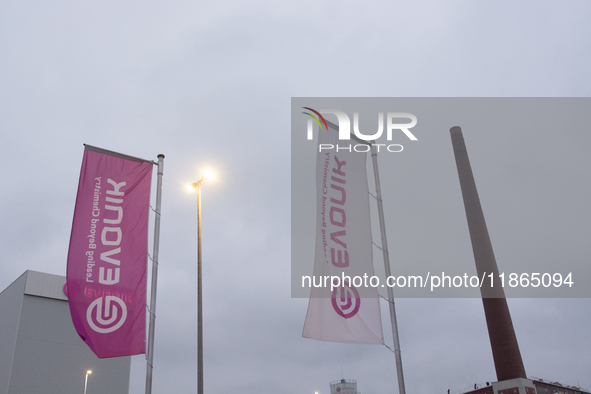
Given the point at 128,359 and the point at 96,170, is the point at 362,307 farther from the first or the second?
the point at 128,359

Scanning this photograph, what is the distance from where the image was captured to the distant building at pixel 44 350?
56594mm

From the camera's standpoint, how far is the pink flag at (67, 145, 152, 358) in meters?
10.7

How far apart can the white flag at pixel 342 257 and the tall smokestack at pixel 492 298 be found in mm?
33908

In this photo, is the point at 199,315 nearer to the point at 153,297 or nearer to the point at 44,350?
the point at 153,297

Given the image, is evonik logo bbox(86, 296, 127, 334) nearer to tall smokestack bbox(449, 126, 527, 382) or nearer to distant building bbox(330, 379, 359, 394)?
tall smokestack bbox(449, 126, 527, 382)

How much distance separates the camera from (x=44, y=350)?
5866cm

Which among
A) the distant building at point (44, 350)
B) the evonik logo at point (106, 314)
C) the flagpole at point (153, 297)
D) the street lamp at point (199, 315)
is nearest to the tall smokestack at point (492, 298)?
the street lamp at point (199, 315)

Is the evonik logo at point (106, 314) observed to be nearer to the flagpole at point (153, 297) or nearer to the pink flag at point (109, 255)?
the pink flag at point (109, 255)

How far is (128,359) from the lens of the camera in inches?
2530

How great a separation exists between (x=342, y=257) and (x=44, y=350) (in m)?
59.2

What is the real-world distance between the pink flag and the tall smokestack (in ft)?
119

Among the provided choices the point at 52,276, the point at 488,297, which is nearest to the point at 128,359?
Result: the point at 52,276

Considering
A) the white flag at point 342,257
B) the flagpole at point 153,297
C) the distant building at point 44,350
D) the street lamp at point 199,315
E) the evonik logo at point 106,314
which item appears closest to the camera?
the white flag at point 342,257

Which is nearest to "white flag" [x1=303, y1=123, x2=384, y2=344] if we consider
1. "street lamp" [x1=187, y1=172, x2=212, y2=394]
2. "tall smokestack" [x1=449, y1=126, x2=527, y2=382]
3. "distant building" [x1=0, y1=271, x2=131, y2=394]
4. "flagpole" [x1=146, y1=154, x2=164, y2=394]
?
"flagpole" [x1=146, y1=154, x2=164, y2=394]
